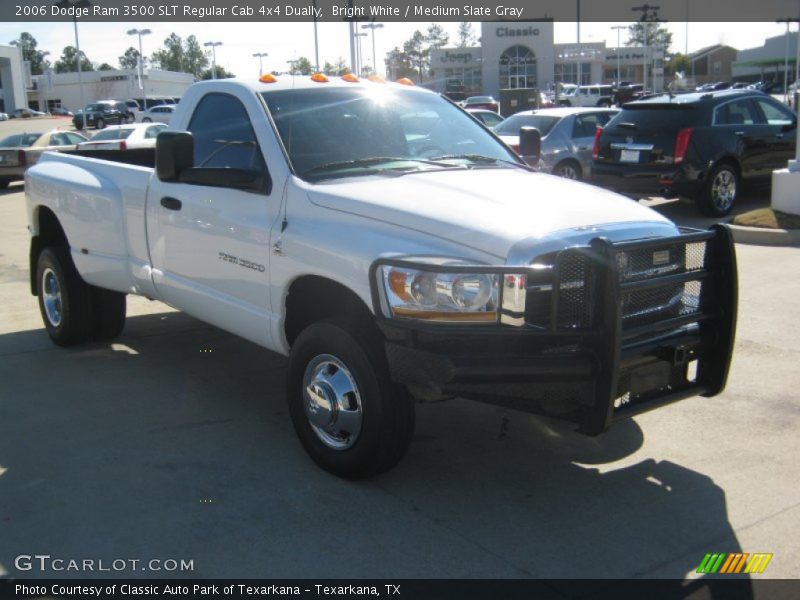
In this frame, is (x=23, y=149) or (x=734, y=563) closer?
(x=734, y=563)

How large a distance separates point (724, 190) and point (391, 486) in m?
9.94

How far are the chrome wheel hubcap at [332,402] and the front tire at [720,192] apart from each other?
373 inches

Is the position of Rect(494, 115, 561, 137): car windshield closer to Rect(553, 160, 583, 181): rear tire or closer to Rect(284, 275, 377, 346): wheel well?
Rect(553, 160, 583, 181): rear tire

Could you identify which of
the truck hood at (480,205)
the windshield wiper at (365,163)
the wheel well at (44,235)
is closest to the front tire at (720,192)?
the truck hood at (480,205)

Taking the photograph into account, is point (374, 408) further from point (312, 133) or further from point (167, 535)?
point (312, 133)

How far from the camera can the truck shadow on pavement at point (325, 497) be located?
12.2 ft

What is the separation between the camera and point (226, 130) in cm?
544

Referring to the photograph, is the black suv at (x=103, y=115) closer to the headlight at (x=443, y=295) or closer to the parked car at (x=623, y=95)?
the parked car at (x=623, y=95)

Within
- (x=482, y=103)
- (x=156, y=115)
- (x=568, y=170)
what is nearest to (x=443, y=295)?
(x=568, y=170)

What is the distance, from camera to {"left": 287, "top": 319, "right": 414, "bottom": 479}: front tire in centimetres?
407

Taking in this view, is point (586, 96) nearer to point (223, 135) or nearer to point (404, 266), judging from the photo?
point (223, 135)

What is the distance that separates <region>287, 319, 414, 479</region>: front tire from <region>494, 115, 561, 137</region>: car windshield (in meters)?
11.6

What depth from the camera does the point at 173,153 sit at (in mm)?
5086

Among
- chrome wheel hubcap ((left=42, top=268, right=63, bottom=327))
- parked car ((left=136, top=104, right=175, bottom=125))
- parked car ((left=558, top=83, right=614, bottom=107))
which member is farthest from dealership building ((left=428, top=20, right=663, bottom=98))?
chrome wheel hubcap ((left=42, top=268, right=63, bottom=327))
